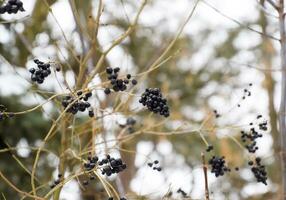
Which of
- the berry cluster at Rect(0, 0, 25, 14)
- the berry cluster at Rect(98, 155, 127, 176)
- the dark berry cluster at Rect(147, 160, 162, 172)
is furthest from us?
the dark berry cluster at Rect(147, 160, 162, 172)

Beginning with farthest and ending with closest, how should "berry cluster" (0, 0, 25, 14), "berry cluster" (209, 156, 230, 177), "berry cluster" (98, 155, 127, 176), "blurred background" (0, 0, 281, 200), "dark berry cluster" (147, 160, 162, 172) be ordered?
"blurred background" (0, 0, 281, 200) < "berry cluster" (209, 156, 230, 177) < "dark berry cluster" (147, 160, 162, 172) < "berry cluster" (0, 0, 25, 14) < "berry cluster" (98, 155, 127, 176)

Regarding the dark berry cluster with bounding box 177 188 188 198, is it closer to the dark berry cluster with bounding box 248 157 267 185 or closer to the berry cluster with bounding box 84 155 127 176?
the dark berry cluster with bounding box 248 157 267 185

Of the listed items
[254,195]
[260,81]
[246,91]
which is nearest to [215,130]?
[246,91]

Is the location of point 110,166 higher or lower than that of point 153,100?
lower

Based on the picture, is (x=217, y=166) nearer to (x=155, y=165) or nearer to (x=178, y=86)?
(x=155, y=165)

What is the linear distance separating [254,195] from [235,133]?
90 cm

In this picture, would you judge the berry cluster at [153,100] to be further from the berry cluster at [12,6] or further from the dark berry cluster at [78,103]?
the berry cluster at [12,6]

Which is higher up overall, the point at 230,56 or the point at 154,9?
the point at 154,9

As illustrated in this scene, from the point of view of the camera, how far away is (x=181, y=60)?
17.4 ft

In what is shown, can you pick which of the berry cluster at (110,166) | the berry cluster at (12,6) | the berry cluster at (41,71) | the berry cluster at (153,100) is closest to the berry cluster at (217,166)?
the berry cluster at (153,100)

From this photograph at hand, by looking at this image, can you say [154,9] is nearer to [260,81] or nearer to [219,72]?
[219,72]

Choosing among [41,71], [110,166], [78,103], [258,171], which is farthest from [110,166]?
[258,171]

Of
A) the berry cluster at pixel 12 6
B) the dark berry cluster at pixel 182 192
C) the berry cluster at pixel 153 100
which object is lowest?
the dark berry cluster at pixel 182 192

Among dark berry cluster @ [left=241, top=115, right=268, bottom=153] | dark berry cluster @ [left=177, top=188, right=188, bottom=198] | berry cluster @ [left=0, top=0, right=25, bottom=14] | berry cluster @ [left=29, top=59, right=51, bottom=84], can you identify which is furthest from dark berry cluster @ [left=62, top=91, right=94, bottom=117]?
dark berry cluster @ [left=241, top=115, right=268, bottom=153]
